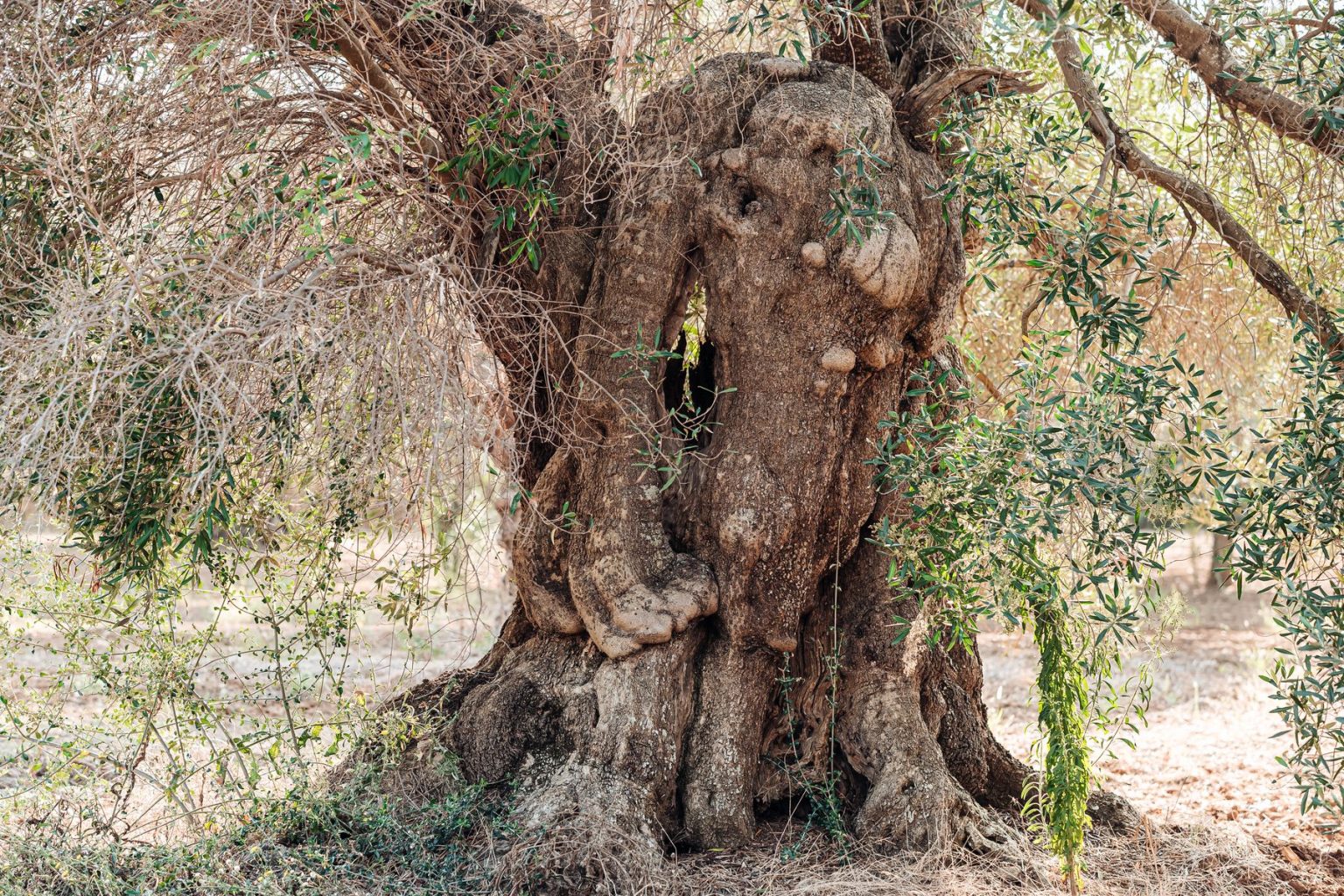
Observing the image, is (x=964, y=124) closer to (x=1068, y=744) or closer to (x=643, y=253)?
(x=643, y=253)

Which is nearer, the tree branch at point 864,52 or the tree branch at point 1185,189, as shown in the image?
the tree branch at point 1185,189

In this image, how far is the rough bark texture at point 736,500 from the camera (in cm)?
451

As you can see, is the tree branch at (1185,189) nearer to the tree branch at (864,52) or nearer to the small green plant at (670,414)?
the tree branch at (864,52)

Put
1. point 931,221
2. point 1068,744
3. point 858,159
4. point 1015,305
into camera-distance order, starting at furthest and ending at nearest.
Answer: point 1015,305 < point 931,221 < point 858,159 < point 1068,744

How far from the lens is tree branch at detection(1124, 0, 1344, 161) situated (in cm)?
436

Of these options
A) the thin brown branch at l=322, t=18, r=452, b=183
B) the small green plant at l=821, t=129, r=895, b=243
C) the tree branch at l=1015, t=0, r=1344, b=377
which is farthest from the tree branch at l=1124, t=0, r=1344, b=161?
the thin brown branch at l=322, t=18, r=452, b=183

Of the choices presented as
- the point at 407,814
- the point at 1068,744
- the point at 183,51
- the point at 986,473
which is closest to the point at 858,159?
the point at 986,473

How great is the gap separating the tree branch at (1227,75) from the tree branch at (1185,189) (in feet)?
1.04

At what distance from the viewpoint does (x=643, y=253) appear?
15.5 ft

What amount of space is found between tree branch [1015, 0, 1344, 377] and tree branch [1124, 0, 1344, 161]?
1.04 ft

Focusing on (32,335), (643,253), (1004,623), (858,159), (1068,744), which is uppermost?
(858,159)

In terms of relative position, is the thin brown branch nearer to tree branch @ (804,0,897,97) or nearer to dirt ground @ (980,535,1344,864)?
tree branch @ (804,0,897,97)

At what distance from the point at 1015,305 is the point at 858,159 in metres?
3.12

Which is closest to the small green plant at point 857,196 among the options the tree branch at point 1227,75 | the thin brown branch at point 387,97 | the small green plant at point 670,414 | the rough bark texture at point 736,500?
the rough bark texture at point 736,500
